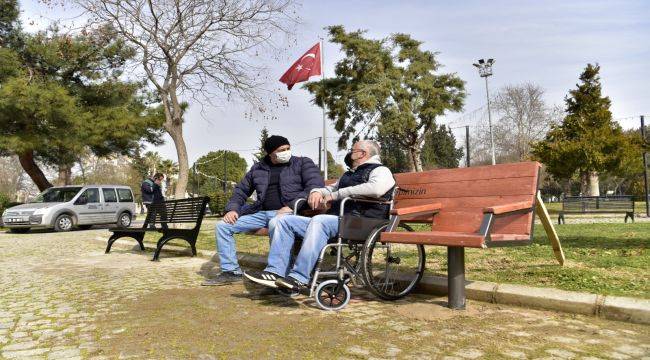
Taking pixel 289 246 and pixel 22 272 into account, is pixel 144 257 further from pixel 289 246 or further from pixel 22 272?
pixel 289 246

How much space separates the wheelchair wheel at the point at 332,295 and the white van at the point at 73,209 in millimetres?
16139

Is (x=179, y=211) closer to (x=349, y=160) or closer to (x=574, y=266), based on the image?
(x=349, y=160)

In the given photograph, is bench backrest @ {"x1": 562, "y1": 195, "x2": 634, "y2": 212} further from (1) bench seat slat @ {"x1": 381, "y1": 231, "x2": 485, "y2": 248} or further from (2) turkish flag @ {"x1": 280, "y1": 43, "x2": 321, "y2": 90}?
(1) bench seat slat @ {"x1": 381, "y1": 231, "x2": 485, "y2": 248}

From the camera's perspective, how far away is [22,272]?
6918 millimetres

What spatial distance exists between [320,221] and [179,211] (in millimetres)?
4304

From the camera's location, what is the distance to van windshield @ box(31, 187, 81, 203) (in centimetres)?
1855

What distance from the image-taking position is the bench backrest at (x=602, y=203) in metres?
15.1

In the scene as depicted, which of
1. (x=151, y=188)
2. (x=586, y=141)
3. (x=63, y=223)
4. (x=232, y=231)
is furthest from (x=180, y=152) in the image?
(x=586, y=141)

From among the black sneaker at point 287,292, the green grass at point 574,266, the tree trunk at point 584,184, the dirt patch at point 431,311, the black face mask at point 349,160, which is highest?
the tree trunk at point 584,184

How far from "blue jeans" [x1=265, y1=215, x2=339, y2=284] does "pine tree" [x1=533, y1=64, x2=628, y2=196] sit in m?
29.4

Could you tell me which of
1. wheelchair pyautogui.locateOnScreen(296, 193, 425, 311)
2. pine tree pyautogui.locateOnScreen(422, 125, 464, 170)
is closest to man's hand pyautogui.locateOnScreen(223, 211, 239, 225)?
wheelchair pyautogui.locateOnScreen(296, 193, 425, 311)

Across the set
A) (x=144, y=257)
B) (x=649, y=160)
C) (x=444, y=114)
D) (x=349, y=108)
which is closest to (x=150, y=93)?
(x=349, y=108)

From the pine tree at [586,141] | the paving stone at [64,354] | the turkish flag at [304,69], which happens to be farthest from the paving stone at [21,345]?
the pine tree at [586,141]

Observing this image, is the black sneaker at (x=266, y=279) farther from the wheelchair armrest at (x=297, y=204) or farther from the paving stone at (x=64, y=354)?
the paving stone at (x=64, y=354)
